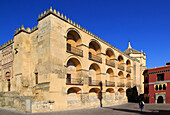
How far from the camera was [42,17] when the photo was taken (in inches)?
677

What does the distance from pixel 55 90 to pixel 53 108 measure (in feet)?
6.09

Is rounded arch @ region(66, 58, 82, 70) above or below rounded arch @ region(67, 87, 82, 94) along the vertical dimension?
above

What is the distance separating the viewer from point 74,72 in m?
20.1

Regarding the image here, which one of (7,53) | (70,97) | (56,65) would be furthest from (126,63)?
(7,53)

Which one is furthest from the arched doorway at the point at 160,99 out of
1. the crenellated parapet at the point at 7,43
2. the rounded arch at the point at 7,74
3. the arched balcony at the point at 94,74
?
the crenellated parapet at the point at 7,43

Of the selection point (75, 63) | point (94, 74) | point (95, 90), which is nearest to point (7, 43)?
point (75, 63)

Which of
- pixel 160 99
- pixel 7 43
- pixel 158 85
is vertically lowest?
pixel 160 99

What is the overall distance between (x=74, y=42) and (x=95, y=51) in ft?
18.8

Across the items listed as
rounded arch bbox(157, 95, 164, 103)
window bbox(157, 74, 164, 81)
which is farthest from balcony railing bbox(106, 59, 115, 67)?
rounded arch bbox(157, 95, 164, 103)

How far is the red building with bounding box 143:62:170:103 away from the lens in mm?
25328

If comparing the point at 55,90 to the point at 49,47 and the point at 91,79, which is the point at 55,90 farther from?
the point at 91,79

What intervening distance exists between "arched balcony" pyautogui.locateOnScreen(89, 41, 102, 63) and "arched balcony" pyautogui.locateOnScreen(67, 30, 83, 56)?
3976 millimetres

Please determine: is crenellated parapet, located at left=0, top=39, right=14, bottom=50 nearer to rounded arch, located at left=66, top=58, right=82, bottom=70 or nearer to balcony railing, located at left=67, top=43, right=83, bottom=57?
balcony railing, located at left=67, top=43, right=83, bottom=57

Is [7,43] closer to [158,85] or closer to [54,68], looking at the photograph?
[54,68]
